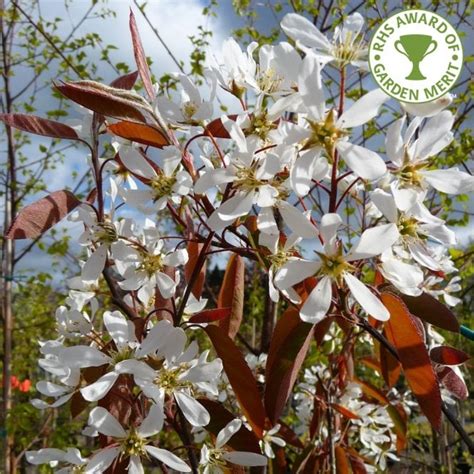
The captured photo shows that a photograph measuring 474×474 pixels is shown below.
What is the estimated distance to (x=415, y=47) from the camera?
73 centimetres

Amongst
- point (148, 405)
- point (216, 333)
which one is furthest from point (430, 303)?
point (148, 405)

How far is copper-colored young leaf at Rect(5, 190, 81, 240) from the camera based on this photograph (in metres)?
0.64

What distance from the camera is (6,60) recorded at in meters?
2.52

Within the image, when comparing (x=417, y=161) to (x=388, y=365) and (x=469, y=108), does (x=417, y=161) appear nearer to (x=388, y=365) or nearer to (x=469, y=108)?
(x=388, y=365)

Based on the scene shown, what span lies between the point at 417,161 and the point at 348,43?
15 cm

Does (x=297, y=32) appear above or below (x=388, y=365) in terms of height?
above

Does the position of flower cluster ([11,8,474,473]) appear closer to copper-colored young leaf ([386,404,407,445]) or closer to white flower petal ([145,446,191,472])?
white flower petal ([145,446,191,472])

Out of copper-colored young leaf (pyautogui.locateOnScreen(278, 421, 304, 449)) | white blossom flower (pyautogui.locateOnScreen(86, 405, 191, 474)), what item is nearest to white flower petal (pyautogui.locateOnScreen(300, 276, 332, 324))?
white blossom flower (pyautogui.locateOnScreen(86, 405, 191, 474))

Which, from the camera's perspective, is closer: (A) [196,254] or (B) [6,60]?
(A) [196,254]

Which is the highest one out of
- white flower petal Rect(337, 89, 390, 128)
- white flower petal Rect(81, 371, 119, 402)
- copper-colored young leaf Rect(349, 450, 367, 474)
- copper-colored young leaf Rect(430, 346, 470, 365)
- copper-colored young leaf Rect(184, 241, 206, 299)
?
white flower petal Rect(337, 89, 390, 128)

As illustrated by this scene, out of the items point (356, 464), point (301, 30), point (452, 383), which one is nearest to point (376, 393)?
point (356, 464)

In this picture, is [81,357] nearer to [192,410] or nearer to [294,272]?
[192,410]

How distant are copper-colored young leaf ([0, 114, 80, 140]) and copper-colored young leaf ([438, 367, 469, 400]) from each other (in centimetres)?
55

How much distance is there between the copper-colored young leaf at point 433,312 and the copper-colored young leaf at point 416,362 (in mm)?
74
